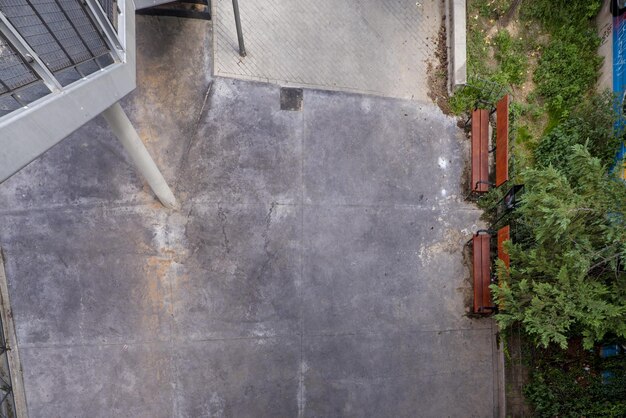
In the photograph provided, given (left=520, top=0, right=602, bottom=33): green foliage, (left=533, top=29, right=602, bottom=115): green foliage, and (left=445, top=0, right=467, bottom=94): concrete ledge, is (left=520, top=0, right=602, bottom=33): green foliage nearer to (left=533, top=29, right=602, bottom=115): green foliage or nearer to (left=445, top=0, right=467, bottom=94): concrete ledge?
(left=533, top=29, right=602, bottom=115): green foliage

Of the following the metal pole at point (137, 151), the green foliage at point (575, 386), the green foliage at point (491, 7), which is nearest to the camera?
the metal pole at point (137, 151)

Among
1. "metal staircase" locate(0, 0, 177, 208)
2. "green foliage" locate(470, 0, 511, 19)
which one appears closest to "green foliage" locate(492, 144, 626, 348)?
"green foliage" locate(470, 0, 511, 19)

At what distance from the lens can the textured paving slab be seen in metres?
8.23

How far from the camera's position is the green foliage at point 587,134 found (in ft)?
25.6

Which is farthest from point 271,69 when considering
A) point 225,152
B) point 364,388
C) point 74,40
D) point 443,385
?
point 443,385

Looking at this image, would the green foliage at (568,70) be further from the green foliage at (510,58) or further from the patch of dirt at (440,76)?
the patch of dirt at (440,76)

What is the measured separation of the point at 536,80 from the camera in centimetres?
877

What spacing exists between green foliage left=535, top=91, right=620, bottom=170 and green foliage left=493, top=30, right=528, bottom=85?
1338 mm

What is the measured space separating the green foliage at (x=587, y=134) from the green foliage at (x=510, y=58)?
1.34 meters

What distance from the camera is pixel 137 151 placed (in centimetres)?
665

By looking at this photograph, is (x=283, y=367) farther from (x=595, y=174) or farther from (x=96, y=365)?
(x=595, y=174)


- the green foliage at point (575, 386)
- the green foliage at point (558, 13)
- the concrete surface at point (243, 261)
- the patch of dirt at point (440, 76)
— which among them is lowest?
the green foliage at point (575, 386)

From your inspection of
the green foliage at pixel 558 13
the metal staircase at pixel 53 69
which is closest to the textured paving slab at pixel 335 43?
the green foliage at pixel 558 13

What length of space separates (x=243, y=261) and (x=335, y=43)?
4.74 m
